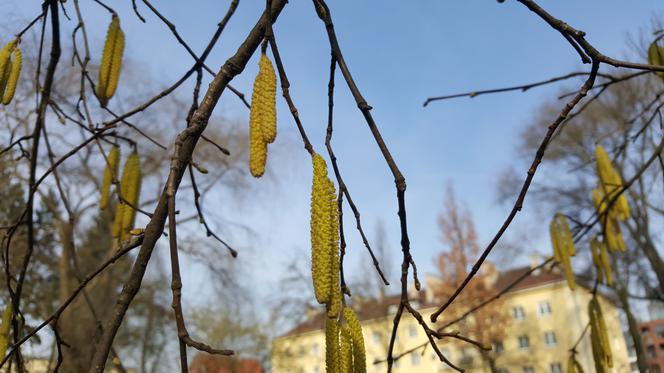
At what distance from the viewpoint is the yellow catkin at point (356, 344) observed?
69cm

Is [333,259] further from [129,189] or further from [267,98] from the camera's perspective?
[129,189]

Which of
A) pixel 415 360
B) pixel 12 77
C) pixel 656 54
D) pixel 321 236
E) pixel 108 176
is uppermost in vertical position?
pixel 415 360

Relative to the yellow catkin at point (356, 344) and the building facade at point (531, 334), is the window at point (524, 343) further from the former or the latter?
the yellow catkin at point (356, 344)

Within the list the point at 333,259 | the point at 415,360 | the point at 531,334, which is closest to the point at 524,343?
the point at 531,334

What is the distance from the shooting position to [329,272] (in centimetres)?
61

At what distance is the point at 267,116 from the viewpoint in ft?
2.42

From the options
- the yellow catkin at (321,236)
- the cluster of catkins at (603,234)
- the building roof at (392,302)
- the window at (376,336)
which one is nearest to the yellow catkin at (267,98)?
the yellow catkin at (321,236)

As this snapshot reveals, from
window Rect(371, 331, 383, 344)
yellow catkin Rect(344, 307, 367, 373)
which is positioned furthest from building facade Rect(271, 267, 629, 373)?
yellow catkin Rect(344, 307, 367, 373)

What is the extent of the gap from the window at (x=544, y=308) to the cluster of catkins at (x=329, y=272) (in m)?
24.1

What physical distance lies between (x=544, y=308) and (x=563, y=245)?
74.9 ft

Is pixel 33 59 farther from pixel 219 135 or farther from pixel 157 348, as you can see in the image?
pixel 157 348

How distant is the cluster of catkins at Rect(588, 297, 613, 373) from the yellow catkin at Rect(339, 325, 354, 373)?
110 centimetres

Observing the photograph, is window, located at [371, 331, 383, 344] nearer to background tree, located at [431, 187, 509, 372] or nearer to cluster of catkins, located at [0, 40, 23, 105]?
background tree, located at [431, 187, 509, 372]

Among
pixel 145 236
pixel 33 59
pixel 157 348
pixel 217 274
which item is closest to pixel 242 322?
pixel 157 348
